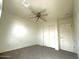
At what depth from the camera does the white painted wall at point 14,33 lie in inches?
156

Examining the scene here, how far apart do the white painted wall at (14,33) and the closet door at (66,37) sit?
3.12 m

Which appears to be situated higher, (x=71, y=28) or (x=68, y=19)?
(x=68, y=19)

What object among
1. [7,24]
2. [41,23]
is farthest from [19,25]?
[41,23]

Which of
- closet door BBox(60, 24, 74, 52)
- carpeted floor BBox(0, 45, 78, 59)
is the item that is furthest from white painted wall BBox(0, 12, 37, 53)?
closet door BBox(60, 24, 74, 52)

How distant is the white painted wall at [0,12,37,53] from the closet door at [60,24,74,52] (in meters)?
3.12

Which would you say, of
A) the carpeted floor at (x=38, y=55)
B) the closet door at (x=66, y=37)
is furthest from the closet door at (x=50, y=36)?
the carpeted floor at (x=38, y=55)

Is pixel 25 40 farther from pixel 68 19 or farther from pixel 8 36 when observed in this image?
pixel 68 19

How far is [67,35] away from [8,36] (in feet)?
14.6

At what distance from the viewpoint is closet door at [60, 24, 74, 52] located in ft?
14.1

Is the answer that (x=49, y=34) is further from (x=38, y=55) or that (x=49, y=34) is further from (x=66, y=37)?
(x=38, y=55)

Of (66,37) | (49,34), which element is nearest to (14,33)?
(49,34)

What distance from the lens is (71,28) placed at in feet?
14.2

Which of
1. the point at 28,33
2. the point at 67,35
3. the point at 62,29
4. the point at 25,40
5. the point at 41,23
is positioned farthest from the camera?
the point at 41,23

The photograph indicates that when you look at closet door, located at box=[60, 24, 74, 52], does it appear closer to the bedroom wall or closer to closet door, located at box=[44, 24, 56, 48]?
the bedroom wall
